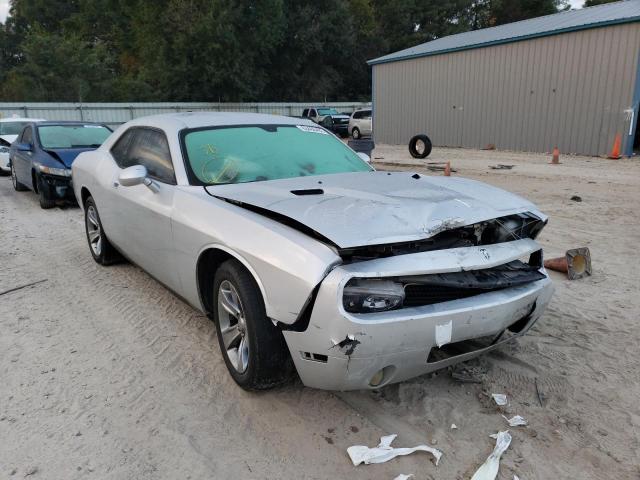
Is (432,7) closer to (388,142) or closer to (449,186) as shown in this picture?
(388,142)

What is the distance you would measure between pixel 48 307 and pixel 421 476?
11.5ft

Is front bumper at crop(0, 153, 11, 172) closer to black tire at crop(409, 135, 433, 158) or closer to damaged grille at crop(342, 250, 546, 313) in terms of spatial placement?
black tire at crop(409, 135, 433, 158)

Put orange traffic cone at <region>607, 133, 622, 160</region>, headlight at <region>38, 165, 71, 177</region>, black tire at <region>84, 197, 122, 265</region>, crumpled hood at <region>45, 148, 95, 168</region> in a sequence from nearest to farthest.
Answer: black tire at <region>84, 197, 122, 265</region> → headlight at <region>38, 165, 71, 177</region> → crumpled hood at <region>45, 148, 95, 168</region> → orange traffic cone at <region>607, 133, 622, 160</region>

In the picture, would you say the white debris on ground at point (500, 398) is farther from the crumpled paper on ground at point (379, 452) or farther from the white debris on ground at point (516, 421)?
the crumpled paper on ground at point (379, 452)

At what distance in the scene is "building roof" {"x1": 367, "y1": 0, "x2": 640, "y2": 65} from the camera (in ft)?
54.4

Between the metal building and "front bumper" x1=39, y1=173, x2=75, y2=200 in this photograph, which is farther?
the metal building

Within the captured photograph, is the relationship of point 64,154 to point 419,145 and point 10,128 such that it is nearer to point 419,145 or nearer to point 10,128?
point 10,128

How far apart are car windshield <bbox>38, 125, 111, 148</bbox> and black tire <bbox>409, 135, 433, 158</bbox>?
35.0 ft

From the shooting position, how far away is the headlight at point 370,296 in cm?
242

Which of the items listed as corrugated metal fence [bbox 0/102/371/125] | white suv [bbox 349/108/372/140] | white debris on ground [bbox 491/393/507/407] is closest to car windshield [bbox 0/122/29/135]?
corrugated metal fence [bbox 0/102/371/125]

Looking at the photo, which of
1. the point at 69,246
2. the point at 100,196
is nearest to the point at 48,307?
the point at 100,196

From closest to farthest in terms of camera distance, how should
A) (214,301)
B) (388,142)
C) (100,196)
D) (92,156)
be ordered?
(214,301) < (100,196) < (92,156) < (388,142)

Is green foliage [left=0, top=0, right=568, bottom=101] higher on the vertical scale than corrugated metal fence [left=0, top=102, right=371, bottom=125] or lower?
higher

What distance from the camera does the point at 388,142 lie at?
86.8 ft
